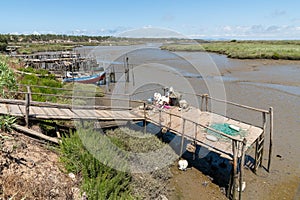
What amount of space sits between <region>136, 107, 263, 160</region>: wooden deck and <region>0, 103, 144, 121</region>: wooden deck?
32.6 inches

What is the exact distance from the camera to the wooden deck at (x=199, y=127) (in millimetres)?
7613

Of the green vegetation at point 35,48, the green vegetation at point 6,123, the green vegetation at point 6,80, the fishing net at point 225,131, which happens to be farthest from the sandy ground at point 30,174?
the green vegetation at point 35,48

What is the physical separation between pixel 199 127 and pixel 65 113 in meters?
4.73

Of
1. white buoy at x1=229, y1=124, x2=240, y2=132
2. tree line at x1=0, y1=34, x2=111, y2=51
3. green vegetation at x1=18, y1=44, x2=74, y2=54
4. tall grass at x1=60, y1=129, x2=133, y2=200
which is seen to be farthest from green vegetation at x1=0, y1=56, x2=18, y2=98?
tree line at x1=0, y1=34, x2=111, y2=51

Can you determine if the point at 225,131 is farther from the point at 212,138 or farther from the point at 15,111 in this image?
the point at 15,111

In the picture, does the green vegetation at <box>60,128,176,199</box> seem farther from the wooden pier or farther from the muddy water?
the wooden pier

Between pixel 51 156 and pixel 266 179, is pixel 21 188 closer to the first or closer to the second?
pixel 51 156

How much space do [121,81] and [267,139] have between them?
17.4 metres

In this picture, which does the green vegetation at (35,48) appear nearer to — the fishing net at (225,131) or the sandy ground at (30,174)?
the sandy ground at (30,174)

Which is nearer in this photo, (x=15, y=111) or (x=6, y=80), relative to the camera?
(x=6, y=80)

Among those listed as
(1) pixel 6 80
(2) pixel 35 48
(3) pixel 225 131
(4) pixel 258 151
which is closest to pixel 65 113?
(1) pixel 6 80

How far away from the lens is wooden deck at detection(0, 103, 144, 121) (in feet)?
26.1

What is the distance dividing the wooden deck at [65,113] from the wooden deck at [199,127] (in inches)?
32.6

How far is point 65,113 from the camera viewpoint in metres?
8.98
